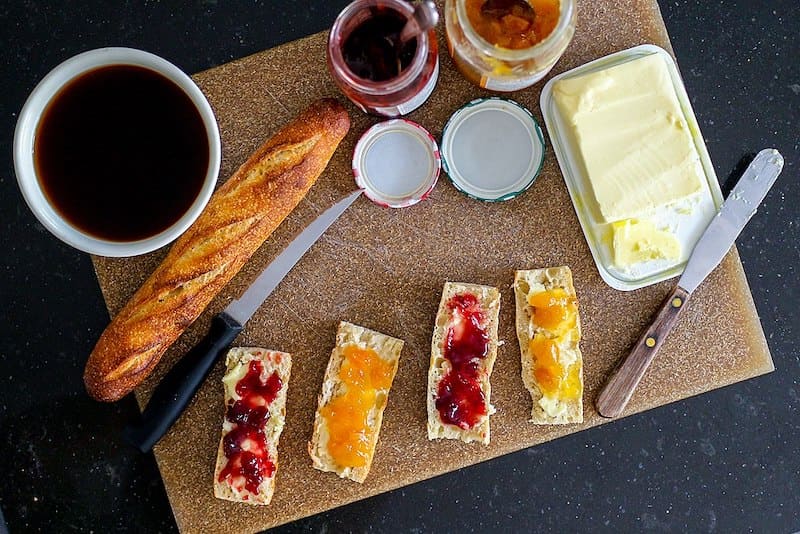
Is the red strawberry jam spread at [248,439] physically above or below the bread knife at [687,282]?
below

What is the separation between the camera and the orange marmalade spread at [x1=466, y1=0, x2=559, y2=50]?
1292mm

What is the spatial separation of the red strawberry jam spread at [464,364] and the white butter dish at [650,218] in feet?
1.01

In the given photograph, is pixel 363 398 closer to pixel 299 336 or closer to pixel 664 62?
pixel 299 336

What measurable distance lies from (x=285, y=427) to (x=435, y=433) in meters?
0.33

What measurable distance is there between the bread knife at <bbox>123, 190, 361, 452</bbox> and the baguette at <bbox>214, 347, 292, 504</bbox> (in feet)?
0.20

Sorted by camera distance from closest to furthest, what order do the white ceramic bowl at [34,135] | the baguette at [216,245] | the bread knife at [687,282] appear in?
the white ceramic bowl at [34,135], the baguette at [216,245], the bread knife at [687,282]

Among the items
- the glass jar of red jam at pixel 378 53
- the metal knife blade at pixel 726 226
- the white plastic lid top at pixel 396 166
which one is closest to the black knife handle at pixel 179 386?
the white plastic lid top at pixel 396 166

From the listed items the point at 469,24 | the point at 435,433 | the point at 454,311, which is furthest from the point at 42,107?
the point at 435,433

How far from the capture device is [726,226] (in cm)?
150

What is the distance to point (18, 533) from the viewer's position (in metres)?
1.65

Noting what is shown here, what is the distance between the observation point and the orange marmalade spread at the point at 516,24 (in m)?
1.29

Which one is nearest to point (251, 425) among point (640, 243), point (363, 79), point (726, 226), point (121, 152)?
point (121, 152)

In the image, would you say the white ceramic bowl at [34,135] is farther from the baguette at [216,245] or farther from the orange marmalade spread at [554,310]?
the orange marmalade spread at [554,310]

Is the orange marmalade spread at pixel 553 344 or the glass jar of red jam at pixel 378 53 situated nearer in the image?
the glass jar of red jam at pixel 378 53
